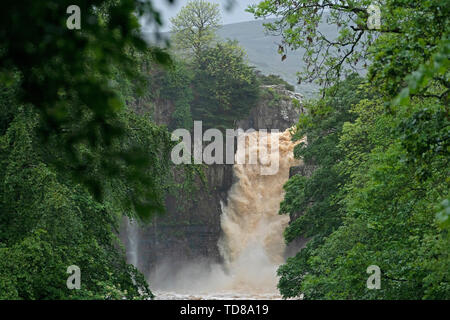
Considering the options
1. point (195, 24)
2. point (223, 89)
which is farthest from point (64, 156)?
point (195, 24)

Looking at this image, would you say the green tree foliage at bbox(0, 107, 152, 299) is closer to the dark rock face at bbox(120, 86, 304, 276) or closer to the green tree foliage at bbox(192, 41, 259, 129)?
the dark rock face at bbox(120, 86, 304, 276)

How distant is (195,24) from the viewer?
136ft

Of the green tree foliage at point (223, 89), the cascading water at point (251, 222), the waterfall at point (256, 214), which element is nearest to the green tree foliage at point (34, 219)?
the cascading water at point (251, 222)

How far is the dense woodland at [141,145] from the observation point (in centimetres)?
312

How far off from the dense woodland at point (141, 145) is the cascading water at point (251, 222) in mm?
14009

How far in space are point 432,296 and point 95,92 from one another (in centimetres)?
677

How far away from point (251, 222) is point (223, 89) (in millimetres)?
8326

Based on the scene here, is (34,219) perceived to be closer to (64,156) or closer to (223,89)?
(64,156)

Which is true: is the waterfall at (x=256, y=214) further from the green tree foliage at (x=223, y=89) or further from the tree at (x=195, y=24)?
the tree at (x=195, y=24)

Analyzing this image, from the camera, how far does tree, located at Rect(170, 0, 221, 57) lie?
133 feet

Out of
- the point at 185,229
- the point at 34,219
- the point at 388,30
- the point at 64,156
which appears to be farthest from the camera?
the point at 185,229

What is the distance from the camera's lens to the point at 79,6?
332 centimetres

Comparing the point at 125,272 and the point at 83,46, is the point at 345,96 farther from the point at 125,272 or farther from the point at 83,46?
the point at 83,46
